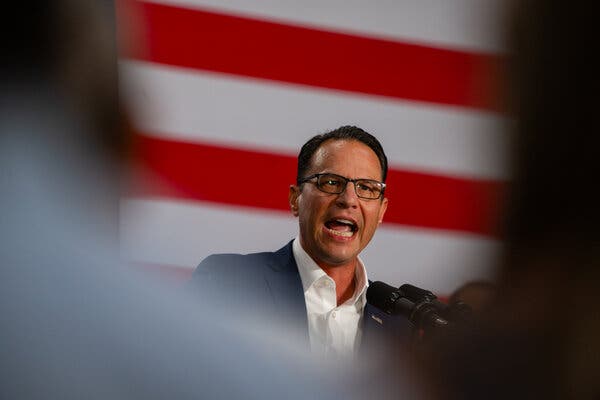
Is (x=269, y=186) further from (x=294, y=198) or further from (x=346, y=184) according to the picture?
(x=346, y=184)

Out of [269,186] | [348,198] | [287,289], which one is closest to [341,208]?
[348,198]

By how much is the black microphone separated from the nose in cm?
13

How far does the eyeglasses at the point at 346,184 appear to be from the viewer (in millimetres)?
790

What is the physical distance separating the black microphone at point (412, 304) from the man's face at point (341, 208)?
4.4 inches

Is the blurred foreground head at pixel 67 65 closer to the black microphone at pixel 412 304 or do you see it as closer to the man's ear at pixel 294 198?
the man's ear at pixel 294 198

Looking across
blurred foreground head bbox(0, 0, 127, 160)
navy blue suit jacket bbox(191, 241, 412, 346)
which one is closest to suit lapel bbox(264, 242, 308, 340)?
navy blue suit jacket bbox(191, 241, 412, 346)

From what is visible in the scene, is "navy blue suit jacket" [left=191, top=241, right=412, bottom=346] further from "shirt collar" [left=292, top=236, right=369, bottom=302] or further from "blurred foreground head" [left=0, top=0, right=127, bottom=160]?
"blurred foreground head" [left=0, top=0, right=127, bottom=160]

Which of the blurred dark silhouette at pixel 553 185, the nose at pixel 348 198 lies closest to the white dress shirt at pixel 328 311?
the nose at pixel 348 198

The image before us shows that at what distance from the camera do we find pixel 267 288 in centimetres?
82

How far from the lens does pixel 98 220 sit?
0.82 metres

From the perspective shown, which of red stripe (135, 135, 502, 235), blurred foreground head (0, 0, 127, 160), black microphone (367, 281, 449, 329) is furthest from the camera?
red stripe (135, 135, 502, 235)

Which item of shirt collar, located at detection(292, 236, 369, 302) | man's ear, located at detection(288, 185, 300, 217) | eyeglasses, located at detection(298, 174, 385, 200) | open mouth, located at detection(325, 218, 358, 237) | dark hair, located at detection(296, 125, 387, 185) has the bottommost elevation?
shirt collar, located at detection(292, 236, 369, 302)

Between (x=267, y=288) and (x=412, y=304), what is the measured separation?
256 mm

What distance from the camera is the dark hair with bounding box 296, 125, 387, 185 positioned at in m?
0.82
